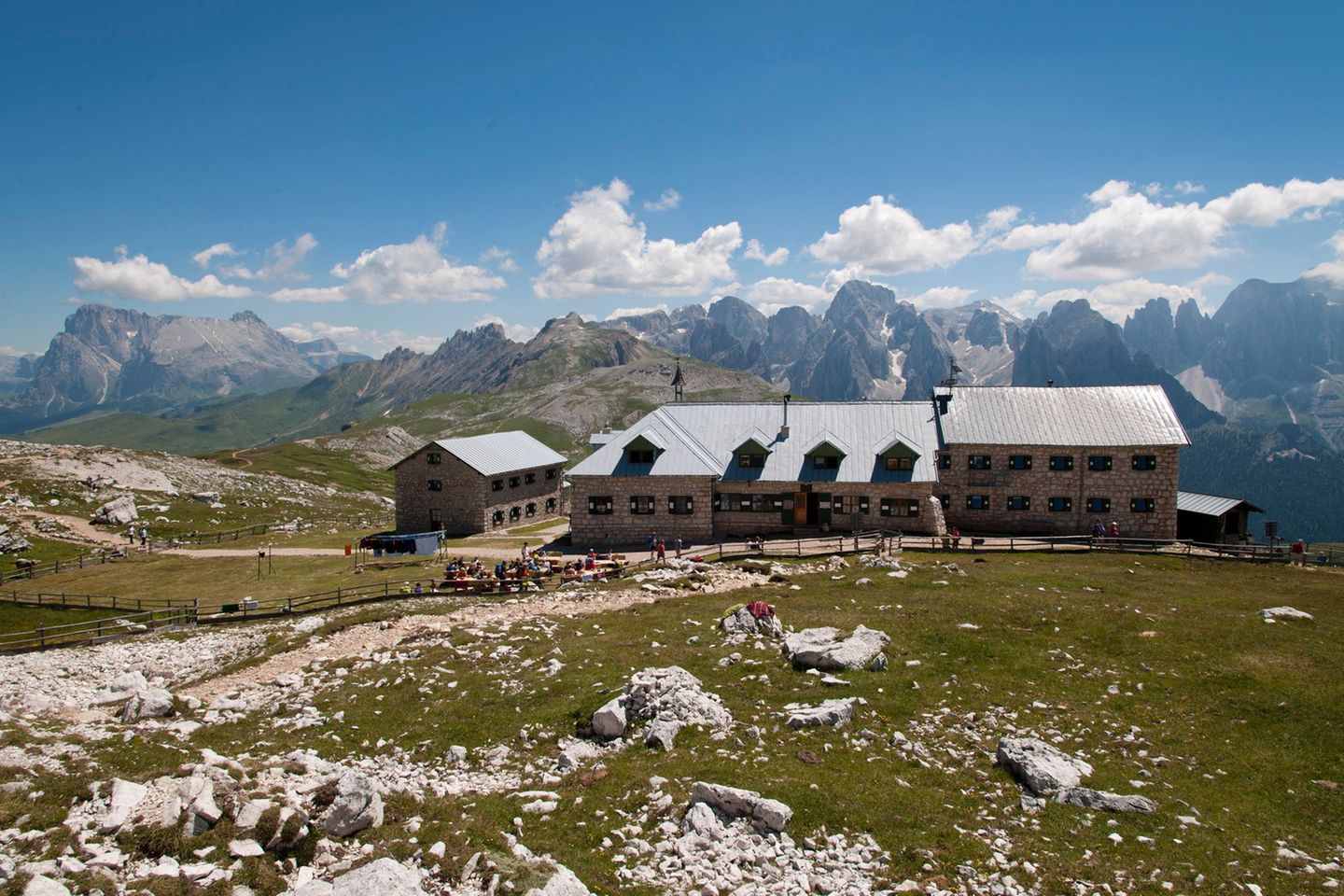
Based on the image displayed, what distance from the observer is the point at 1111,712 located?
67.3ft

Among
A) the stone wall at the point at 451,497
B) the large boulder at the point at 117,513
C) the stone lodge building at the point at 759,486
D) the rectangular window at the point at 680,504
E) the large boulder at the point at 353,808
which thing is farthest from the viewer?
the large boulder at the point at 117,513

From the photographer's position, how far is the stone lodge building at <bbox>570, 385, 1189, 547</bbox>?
5284 cm

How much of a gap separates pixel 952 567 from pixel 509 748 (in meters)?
29.4

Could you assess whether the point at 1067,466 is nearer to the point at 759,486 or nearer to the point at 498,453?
the point at 759,486

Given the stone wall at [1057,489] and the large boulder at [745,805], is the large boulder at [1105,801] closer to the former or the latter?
the large boulder at [745,805]

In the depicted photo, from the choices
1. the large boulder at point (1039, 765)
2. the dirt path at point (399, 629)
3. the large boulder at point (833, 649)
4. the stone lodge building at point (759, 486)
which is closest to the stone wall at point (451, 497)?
the stone lodge building at point (759, 486)

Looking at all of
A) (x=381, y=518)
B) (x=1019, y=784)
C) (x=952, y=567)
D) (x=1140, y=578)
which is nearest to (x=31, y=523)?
(x=381, y=518)

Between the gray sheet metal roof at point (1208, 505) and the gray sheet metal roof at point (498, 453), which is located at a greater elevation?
the gray sheet metal roof at point (498, 453)

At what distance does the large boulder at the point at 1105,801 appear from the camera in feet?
50.8

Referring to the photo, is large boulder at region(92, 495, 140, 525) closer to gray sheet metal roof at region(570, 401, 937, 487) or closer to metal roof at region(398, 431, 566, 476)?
metal roof at region(398, 431, 566, 476)

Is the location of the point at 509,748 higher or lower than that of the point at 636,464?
lower

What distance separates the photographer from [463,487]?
65.6 metres

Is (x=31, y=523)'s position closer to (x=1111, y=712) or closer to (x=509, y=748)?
(x=509, y=748)

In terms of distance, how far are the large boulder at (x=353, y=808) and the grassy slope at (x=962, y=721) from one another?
42 cm
